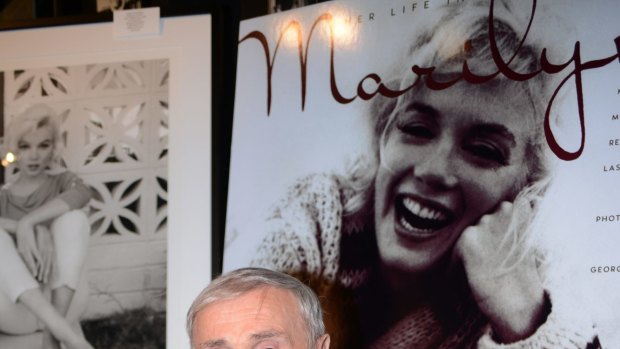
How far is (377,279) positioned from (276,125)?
17.5 inches

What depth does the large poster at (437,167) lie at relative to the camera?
2074 millimetres

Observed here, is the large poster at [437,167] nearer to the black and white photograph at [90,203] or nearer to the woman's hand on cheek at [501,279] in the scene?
the woman's hand on cheek at [501,279]

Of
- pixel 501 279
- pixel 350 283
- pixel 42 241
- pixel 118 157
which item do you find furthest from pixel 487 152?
pixel 42 241

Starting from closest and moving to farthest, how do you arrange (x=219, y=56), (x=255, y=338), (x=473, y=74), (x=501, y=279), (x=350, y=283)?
(x=255, y=338), (x=501, y=279), (x=473, y=74), (x=350, y=283), (x=219, y=56)

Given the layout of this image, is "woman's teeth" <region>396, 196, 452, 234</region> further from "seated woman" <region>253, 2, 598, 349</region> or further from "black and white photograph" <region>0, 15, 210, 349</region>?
"black and white photograph" <region>0, 15, 210, 349</region>

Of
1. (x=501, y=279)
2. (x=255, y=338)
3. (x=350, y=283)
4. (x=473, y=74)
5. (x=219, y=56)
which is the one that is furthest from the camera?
(x=219, y=56)

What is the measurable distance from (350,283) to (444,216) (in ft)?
0.88

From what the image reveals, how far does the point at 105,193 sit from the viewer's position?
8.46 ft

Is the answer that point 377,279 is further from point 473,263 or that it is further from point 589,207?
point 589,207

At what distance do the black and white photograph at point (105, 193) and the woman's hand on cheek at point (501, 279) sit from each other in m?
0.66

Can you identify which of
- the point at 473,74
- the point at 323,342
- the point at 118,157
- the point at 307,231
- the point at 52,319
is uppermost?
the point at 473,74

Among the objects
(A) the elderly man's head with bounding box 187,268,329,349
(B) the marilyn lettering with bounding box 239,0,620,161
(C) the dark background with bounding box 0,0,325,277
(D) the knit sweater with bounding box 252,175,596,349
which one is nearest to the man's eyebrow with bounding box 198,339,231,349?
(A) the elderly man's head with bounding box 187,268,329,349

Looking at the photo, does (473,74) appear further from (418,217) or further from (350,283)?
(350,283)

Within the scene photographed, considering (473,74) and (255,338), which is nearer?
(255,338)
